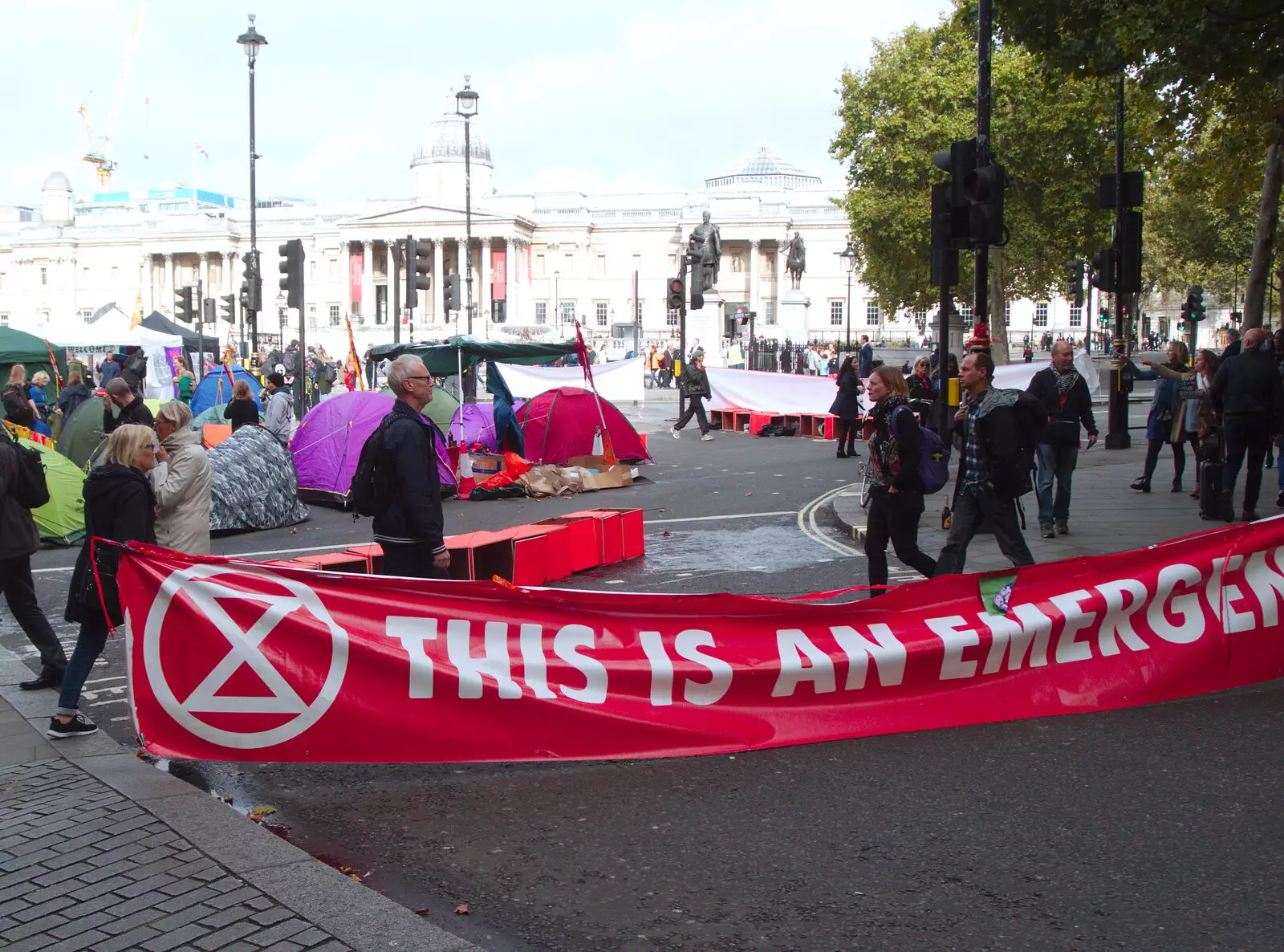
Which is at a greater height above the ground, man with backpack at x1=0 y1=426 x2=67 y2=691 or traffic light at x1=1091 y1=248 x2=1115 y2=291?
traffic light at x1=1091 y1=248 x2=1115 y2=291

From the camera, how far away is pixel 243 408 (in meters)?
15.0

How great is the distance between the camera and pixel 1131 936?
152 inches

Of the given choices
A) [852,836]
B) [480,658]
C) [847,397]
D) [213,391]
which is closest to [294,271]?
[213,391]

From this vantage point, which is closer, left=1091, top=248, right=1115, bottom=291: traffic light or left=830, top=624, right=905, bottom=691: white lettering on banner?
left=830, top=624, right=905, bottom=691: white lettering on banner

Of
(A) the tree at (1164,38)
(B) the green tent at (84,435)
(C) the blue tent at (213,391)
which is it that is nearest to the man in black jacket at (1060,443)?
(A) the tree at (1164,38)

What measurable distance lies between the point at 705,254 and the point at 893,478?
23.5 meters

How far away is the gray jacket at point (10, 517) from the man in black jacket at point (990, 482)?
518 cm

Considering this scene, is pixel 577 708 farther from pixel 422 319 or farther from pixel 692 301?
pixel 422 319

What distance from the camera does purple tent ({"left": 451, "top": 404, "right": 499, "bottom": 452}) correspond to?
765 inches

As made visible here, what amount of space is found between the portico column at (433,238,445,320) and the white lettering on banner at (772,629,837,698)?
97.3 metres

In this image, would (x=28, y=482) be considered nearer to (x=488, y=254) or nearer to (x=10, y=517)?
(x=10, y=517)

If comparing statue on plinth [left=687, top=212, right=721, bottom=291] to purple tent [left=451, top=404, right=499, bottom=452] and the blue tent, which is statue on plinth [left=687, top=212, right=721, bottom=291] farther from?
the blue tent

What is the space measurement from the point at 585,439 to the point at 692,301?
1499 centimetres

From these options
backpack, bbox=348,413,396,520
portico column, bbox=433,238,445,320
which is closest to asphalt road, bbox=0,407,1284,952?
backpack, bbox=348,413,396,520
